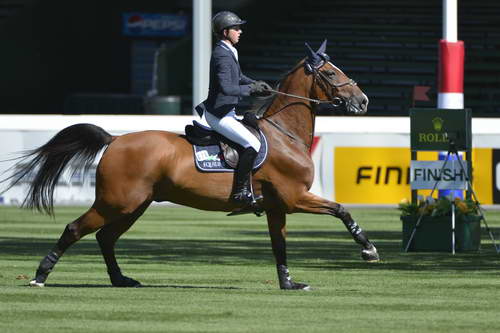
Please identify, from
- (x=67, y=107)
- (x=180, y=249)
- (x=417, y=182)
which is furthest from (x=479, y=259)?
(x=67, y=107)

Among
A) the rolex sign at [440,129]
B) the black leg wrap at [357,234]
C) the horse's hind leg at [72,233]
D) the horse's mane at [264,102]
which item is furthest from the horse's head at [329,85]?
the rolex sign at [440,129]

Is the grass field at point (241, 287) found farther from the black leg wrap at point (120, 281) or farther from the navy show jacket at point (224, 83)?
the navy show jacket at point (224, 83)

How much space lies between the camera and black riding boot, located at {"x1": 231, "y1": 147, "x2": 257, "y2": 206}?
1295cm

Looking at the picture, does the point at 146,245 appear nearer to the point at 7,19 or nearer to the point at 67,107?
the point at 67,107

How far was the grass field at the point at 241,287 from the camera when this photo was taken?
10.6 metres

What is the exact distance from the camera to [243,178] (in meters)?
12.9

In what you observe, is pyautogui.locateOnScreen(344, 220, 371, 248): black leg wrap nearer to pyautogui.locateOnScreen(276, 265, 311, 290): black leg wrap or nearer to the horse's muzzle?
pyautogui.locateOnScreen(276, 265, 311, 290): black leg wrap

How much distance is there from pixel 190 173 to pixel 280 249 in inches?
43.7

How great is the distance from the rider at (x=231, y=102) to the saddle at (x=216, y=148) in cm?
8

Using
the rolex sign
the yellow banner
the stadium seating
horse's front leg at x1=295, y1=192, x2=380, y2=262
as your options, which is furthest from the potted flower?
the stadium seating

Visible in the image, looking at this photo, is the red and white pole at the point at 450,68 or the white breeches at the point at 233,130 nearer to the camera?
the white breeches at the point at 233,130

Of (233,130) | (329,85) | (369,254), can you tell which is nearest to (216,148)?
(233,130)

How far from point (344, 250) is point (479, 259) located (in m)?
2.05

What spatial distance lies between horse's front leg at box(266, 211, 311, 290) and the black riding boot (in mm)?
357
